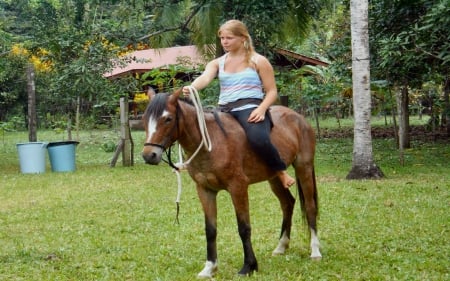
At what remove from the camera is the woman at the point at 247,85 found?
211 inches

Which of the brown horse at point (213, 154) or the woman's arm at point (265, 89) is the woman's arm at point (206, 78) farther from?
the woman's arm at point (265, 89)

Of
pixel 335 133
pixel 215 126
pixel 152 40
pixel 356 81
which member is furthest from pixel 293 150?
pixel 335 133

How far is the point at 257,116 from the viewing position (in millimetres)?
5355

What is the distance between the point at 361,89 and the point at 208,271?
6.75 m

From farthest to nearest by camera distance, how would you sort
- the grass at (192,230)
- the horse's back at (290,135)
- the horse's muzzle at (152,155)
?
the horse's back at (290,135)
the grass at (192,230)
the horse's muzzle at (152,155)

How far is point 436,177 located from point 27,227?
734cm

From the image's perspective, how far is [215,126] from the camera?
532cm

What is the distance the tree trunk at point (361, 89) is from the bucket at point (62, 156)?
20.9 ft

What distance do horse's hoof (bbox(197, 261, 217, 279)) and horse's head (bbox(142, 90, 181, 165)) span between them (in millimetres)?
1138

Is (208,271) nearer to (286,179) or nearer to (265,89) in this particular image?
(286,179)

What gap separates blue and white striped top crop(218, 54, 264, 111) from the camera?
5.40m

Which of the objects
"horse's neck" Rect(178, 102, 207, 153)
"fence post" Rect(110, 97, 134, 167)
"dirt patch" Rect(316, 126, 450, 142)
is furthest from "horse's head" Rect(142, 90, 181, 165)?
"dirt patch" Rect(316, 126, 450, 142)

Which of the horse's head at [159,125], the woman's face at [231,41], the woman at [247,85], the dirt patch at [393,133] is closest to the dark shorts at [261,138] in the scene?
the woman at [247,85]

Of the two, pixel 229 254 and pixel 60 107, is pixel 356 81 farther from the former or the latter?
pixel 60 107
